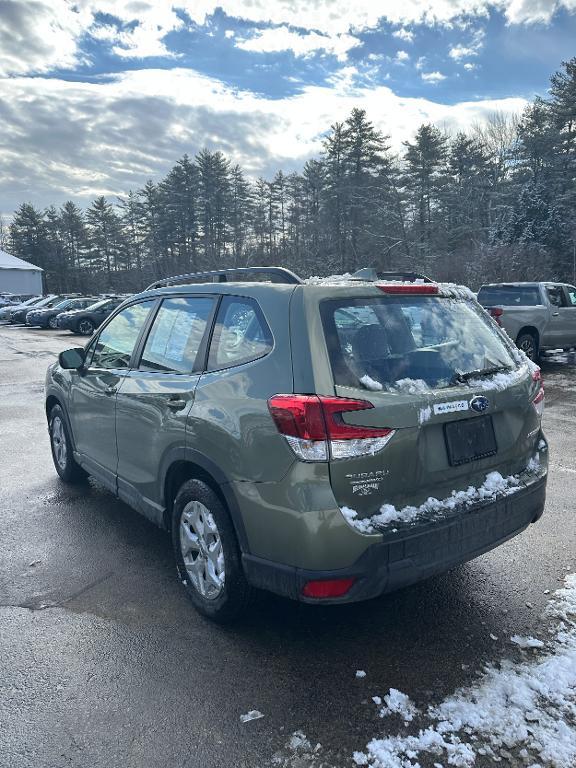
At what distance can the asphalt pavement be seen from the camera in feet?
7.45

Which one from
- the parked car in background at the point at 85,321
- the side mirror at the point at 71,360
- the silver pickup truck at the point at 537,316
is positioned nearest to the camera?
the side mirror at the point at 71,360

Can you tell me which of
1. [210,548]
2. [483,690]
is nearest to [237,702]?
[210,548]

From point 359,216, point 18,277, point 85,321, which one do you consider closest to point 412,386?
point 85,321

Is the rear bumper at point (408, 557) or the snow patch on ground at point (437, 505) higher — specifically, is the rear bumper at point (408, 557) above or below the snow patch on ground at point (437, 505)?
below

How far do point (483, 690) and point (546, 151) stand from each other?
43.1 meters

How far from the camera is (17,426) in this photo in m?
7.89

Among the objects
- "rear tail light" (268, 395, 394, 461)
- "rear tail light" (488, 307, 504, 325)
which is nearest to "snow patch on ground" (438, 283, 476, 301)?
"rear tail light" (268, 395, 394, 461)

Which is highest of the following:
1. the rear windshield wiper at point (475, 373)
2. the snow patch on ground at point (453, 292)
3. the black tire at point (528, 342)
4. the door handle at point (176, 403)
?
the snow patch on ground at point (453, 292)

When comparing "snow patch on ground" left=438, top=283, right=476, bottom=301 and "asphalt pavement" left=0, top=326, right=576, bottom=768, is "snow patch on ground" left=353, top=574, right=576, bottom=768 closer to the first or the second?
"asphalt pavement" left=0, top=326, right=576, bottom=768

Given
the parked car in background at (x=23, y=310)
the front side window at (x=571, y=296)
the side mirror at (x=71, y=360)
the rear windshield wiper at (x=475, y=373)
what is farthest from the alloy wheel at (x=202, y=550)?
the parked car in background at (x=23, y=310)

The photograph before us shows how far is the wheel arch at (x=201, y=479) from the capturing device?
2.75m

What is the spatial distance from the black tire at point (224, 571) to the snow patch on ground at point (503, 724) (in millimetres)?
959

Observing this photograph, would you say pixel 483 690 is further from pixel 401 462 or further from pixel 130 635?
pixel 130 635

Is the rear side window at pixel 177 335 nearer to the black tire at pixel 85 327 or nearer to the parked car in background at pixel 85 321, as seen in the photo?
the parked car in background at pixel 85 321
